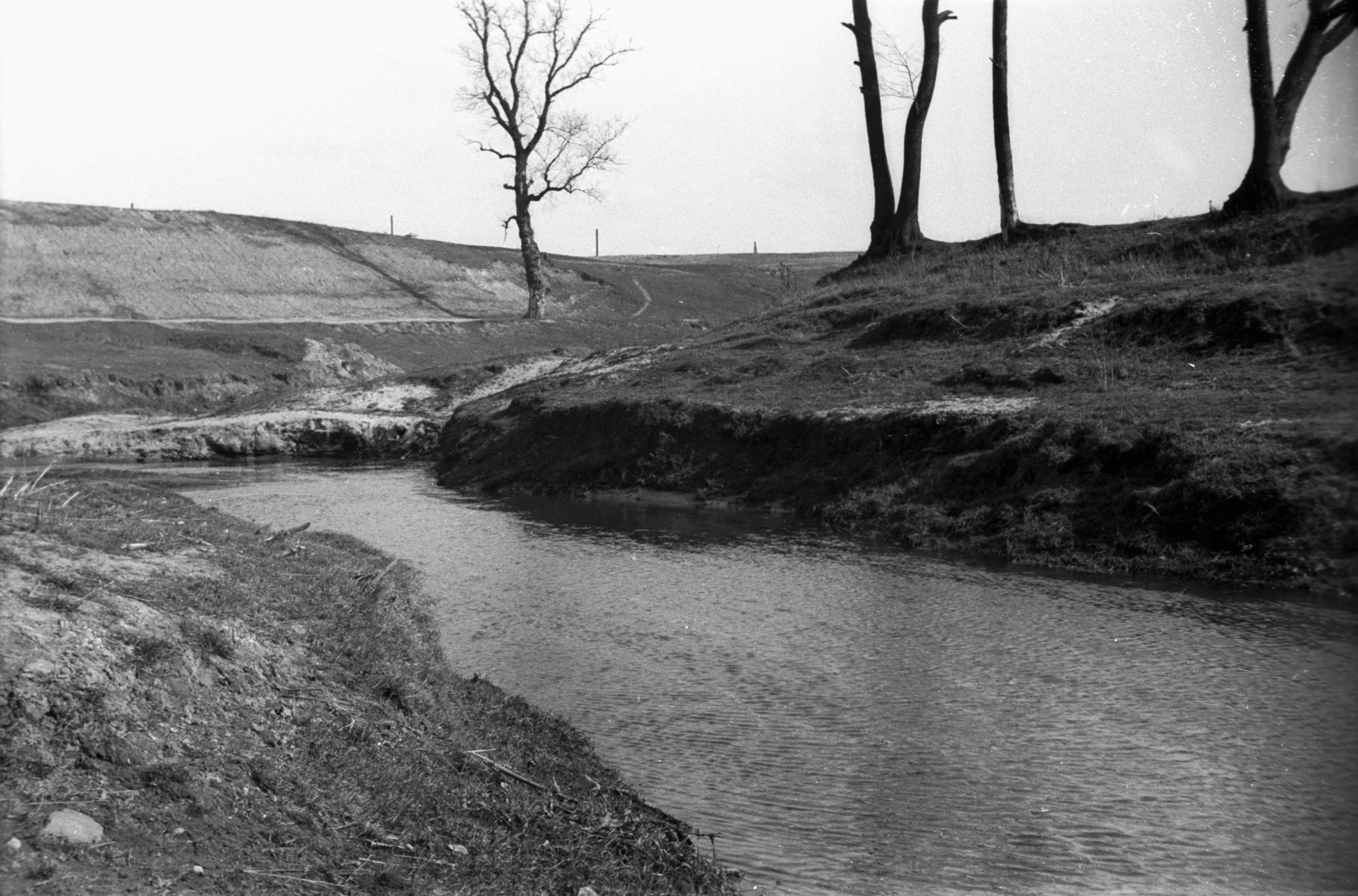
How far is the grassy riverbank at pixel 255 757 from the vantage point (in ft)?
14.7

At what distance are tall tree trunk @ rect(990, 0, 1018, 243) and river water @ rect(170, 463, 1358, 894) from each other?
16571 millimetres

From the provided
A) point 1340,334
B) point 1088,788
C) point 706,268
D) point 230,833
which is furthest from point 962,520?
point 706,268

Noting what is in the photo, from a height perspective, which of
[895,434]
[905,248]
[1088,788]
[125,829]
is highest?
[905,248]

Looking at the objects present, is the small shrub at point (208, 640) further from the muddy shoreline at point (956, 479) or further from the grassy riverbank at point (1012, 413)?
the muddy shoreline at point (956, 479)

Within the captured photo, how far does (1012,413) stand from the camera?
15.5m

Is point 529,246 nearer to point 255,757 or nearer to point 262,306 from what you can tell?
point 262,306

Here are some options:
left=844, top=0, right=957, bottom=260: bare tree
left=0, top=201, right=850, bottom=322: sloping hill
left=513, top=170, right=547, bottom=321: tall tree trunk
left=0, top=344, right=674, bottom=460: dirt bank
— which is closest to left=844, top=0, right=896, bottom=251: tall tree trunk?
left=844, top=0, right=957, bottom=260: bare tree

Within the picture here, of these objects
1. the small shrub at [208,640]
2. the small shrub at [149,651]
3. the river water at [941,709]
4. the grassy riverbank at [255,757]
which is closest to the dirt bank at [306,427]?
the river water at [941,709]

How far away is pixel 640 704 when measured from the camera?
8.21m

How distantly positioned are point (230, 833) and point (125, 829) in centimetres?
38

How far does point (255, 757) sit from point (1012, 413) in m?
11.9

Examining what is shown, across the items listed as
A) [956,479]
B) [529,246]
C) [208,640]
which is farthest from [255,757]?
[529,246]

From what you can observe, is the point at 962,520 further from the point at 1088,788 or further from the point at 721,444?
the point at 1088,788

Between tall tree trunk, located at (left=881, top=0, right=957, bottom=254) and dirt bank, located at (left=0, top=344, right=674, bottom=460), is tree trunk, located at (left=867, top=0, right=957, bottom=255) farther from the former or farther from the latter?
dirt bank, located at (left=0, top=344, right=674, bottom=460)
